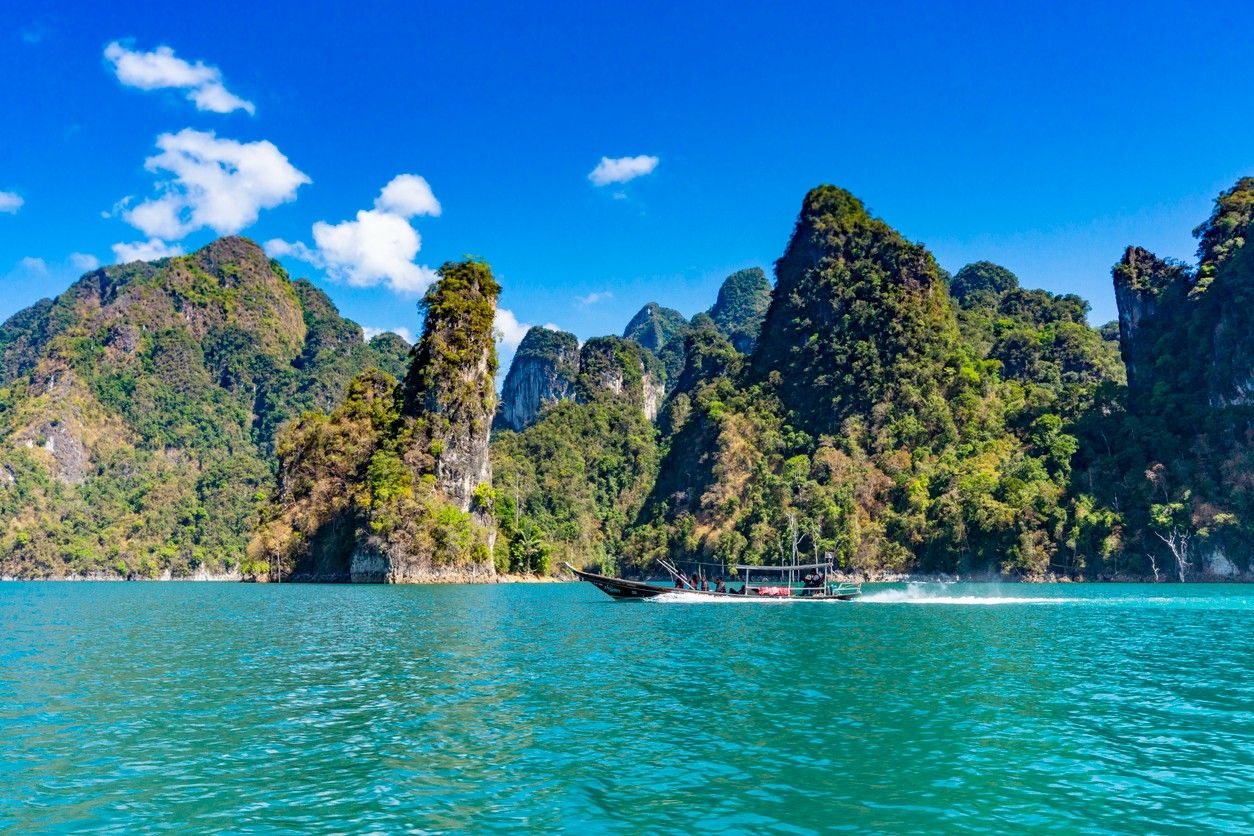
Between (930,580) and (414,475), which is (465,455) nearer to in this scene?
(414,475)

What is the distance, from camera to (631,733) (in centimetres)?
1580

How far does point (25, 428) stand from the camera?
616ft

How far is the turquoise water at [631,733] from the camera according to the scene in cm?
1145

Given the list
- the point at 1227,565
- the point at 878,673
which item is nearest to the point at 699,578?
the point at 878,673

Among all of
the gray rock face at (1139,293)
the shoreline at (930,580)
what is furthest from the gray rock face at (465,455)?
the gray rock face at (1139,293)

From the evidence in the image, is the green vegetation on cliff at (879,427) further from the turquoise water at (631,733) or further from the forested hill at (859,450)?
the turquoise water at (631,733)

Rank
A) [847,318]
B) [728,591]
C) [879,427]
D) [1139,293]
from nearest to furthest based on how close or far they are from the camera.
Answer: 1. [728,591]
2. [1139,293]
3. [879,427]
4. [847,318]

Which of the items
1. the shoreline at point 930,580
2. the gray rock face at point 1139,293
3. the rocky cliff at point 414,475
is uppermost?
the gray rock face at point 1139,293

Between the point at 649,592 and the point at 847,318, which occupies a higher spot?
the point at 847,318

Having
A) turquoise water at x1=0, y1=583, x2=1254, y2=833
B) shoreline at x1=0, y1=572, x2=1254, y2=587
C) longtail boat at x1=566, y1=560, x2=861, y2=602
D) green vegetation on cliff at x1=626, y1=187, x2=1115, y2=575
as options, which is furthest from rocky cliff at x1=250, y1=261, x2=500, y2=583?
turquoise water at x1=0, y1=583, x2=1254, y2=833

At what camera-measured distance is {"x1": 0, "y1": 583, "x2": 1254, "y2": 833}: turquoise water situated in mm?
11445

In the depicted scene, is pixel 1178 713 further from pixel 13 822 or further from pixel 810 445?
pixel 810 445

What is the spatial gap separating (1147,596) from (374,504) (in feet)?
236

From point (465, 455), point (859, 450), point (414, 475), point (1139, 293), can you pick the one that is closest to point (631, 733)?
point (414, 475)
